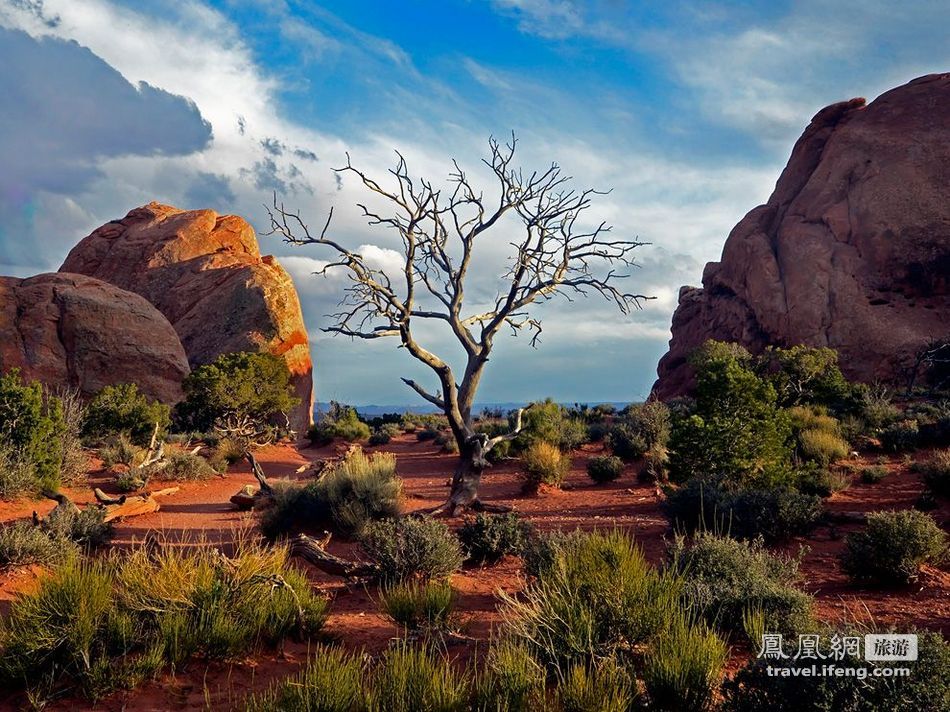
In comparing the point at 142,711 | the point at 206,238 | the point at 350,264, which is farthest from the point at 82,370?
the point at 142,711

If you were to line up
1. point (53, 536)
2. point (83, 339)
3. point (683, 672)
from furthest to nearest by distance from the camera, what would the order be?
point (83, 339)
point (53, 536)
point (683, 672)

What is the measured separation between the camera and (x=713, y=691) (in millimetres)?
3730

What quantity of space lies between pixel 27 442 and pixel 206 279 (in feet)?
Result: 91.2

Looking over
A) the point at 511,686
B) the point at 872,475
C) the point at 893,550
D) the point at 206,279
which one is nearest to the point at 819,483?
the point at 872,475

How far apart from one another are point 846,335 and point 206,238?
44.6m

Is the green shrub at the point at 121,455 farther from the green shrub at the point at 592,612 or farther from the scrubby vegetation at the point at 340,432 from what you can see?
the green shrub at the point at 592,612

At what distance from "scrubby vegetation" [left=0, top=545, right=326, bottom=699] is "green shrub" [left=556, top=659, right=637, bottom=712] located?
9.48ft

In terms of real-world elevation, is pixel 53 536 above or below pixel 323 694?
below

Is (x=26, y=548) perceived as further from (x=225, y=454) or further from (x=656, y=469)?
(x=225, y=454)

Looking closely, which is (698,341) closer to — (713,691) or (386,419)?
(386,419)

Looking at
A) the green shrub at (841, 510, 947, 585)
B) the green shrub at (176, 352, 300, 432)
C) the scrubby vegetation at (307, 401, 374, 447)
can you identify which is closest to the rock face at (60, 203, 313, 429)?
the scrubby vegetation at (307, 401, 374, 447)

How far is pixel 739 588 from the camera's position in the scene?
17.1 ft

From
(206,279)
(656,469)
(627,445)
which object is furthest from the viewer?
(206,279)

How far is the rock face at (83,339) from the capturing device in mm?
29344
